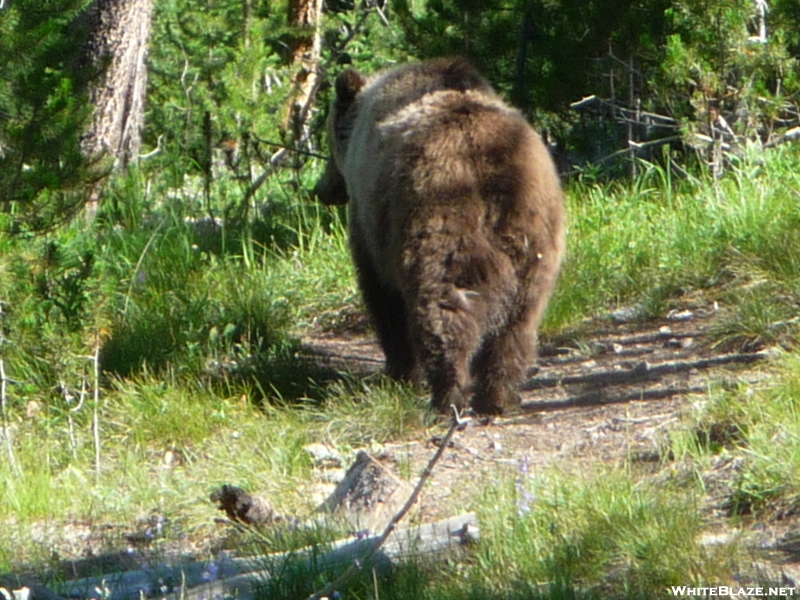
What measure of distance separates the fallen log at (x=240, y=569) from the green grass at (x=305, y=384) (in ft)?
0.32

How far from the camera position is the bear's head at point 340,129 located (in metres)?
6.87

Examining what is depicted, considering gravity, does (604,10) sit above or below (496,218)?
above

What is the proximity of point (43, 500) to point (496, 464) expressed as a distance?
1.75 meters

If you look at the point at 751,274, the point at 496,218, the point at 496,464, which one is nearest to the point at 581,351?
the point at 751,274

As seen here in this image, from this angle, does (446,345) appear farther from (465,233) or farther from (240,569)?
(240,569)

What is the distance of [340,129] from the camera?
6.99 m

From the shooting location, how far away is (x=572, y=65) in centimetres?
872

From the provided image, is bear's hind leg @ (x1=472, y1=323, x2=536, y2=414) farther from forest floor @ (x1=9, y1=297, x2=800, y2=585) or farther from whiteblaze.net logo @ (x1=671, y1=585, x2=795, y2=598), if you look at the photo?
whiteblaze.net logo @ (x1=671, y1=585, x2=795, y2=598)

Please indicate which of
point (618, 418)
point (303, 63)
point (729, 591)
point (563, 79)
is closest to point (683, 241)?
point (563, 79)

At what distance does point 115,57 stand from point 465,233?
4862mm

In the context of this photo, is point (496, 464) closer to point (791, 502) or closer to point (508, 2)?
point (791, 502)

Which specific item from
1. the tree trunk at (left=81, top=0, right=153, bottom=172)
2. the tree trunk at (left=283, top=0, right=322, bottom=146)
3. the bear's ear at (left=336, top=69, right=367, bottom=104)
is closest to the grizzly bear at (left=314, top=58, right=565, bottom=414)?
the bear's ear at (left=336, top=69, right=367, bottom=104)

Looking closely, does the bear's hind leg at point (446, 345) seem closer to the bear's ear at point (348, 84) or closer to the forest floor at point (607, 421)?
the forest floor at point (607, 421)

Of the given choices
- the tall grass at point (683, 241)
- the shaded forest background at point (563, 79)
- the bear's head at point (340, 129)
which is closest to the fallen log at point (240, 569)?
the shaded forest background at point (563, 79)
